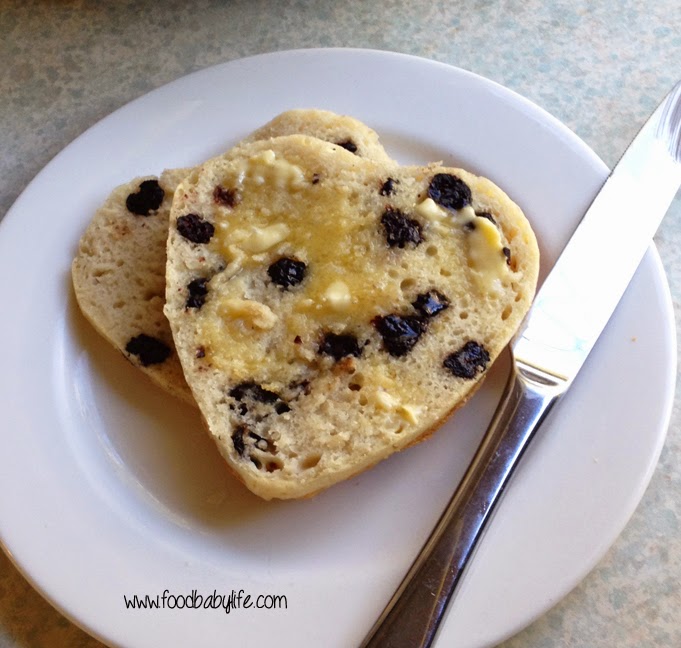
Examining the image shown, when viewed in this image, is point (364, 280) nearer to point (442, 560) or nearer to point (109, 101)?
point (442, 560)

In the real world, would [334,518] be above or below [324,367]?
below

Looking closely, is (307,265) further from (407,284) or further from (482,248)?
(482,248)

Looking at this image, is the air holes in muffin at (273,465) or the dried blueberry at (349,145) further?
the dried blueberry at (349,145)

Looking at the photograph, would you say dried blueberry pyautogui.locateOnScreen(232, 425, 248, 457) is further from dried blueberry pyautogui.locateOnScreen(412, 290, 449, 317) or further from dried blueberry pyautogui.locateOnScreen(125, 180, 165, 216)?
dried blueberry pyautogui.locateOnScreen(125, 180, 165, 216)

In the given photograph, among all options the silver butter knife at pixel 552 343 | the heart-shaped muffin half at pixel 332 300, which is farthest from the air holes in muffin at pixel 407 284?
the silver butter knife at pixel 552 343

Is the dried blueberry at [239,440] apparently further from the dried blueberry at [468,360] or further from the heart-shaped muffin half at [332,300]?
the dried blueberry at [468,360]

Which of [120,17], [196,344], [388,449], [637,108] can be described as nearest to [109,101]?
[120,17]
